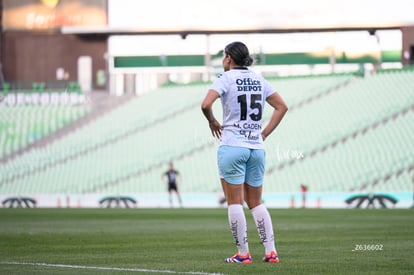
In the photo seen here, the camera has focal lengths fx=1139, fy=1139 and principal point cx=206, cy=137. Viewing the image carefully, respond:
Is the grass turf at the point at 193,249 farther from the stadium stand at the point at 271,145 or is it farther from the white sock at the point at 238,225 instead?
the stadium stand at the point at 271,145

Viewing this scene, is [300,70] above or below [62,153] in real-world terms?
above

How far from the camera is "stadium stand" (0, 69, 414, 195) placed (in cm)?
3969

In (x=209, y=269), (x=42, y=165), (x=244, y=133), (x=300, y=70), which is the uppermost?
(x=300, y=70)

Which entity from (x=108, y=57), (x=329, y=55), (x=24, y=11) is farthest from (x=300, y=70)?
(x=24, y=11)

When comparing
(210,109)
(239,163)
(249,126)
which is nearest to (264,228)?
(239,163)

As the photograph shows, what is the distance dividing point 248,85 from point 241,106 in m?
0.22

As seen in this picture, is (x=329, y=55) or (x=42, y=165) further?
(x=329, y=55)

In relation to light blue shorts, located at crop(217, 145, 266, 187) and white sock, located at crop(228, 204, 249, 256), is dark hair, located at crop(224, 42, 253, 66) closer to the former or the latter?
light blue shorts, located at crop(217, 145, 266, 187)

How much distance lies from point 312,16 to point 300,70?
303 centimetres

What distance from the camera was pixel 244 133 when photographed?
11.1 meters

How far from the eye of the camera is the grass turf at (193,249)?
34.8 ft

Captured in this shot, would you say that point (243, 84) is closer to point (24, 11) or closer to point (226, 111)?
point (226, 111)

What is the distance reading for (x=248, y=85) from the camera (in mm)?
11156

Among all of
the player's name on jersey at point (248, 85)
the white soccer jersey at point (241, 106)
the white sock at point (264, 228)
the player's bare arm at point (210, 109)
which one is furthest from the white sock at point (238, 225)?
the player's name on jersey at point (248, 85)
